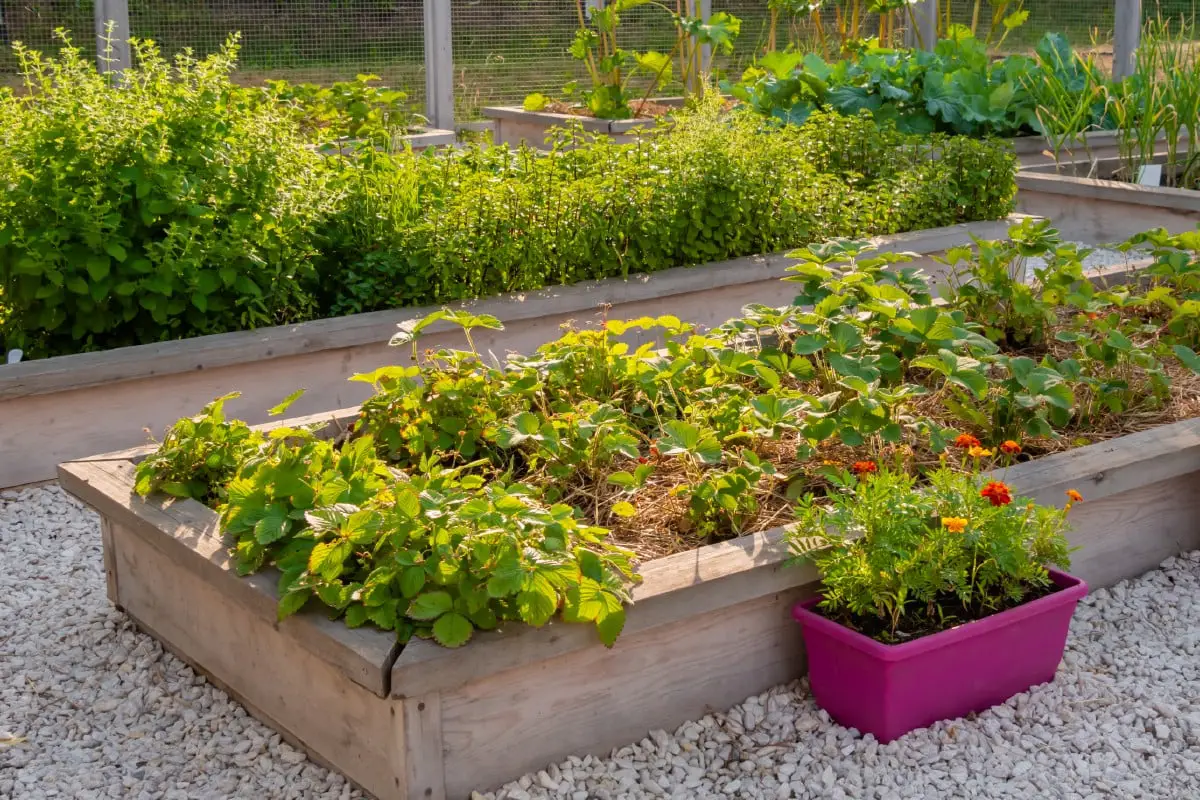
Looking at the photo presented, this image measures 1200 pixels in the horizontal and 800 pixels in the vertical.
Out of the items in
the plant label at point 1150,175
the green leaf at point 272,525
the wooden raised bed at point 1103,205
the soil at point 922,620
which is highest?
the plant label at point 1150,175

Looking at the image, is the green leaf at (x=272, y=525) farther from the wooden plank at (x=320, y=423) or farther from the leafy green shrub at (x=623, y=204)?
the leafy green shrub at (x=623, y=204)

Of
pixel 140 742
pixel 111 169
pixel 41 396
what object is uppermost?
pixel 111 169

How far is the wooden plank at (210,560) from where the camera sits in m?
2.37

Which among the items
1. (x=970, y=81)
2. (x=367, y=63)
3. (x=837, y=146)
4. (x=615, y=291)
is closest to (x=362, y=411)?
(x=615, y=291)

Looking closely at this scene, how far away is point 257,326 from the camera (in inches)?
172

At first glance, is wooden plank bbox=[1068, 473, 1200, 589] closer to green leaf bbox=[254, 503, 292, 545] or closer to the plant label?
green leaf bbox=[254, 503, 292, 545]

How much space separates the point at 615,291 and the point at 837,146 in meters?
1.65

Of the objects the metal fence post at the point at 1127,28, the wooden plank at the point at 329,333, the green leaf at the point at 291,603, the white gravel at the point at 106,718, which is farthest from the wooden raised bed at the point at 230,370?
the metal fence post at the point at 1127,28

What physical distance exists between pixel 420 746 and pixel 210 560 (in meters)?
0.62

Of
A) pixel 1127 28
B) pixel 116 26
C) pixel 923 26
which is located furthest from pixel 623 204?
pixel 1127 28

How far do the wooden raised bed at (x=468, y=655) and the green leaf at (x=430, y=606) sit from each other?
0.05m

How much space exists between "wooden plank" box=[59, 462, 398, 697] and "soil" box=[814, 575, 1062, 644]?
3.02ft

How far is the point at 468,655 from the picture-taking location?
7.79 ft

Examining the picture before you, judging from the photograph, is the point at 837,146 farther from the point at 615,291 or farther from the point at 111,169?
the point at 111,169
